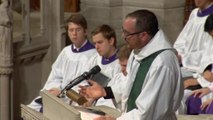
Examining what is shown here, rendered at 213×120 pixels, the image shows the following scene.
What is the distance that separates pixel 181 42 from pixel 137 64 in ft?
8.19

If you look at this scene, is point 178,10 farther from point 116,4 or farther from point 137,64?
point 137,64

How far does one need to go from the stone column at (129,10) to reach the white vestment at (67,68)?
206 centimetres

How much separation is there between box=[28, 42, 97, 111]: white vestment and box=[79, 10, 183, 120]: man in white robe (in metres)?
2.31

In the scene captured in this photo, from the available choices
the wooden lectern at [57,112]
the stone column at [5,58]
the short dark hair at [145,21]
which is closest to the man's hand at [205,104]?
the wooden lectern at [57,112]

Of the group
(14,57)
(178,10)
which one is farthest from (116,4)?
(14,57)

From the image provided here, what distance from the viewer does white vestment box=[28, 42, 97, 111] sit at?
6457 mm

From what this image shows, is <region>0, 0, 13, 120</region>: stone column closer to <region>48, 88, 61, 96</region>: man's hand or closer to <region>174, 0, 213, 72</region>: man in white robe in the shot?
<region>48, 88, 61, 96</region>: man's hand

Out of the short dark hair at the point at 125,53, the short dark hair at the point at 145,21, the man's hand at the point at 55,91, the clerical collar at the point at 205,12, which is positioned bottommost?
the man's hand at the point at 55,91

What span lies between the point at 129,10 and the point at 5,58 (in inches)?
90.5

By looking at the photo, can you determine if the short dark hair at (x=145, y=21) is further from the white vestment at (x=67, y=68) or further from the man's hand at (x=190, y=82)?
the white vestment at (x=67, y=68)

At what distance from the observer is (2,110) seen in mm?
7160

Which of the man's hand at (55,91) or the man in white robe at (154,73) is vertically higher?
A: the man in white robe at (154,73)

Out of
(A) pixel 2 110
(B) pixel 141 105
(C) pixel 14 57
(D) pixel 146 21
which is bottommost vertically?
(A) pixel 2 110

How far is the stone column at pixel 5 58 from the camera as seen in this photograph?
22.5 feet
